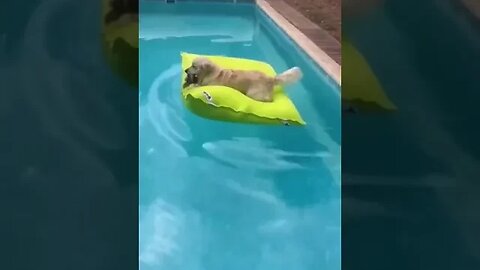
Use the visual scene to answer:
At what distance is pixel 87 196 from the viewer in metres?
1.09

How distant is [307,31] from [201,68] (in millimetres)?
237

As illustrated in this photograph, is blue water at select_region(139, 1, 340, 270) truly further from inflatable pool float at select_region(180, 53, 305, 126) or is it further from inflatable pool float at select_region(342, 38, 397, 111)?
inflatable pool float at select_region(342, 38, 397, 111)

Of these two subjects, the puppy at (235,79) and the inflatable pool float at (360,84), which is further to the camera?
the puppy at (235,79)

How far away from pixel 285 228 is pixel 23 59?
524mm

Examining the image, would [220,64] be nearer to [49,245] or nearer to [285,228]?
[285,228]

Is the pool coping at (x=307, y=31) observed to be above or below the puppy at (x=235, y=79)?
above

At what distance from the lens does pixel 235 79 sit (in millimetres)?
1298

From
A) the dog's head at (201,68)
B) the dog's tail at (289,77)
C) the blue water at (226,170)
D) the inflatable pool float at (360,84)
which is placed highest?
the inflatable pool float at (360,84)

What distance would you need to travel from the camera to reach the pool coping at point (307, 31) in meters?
1.33

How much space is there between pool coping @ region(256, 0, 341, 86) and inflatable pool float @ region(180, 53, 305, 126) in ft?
0.34

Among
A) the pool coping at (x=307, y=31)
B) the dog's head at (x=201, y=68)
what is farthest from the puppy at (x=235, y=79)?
the pool coping at (x=307, y=31)

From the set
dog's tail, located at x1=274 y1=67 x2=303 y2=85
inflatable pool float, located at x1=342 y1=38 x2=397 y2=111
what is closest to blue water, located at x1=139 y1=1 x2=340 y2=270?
dog's tail, located at x1=274 y1=67 x2=303 y2=85

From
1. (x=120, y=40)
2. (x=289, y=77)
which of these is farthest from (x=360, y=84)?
(x=120, y=40)

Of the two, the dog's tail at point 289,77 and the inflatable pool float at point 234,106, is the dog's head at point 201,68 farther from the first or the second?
the dog's tail at point 289,77
